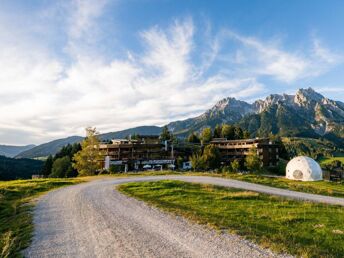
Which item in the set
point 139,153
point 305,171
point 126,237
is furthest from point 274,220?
point 139,153

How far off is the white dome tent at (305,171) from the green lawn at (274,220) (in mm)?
55096

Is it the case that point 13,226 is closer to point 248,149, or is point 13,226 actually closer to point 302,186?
point 302,186

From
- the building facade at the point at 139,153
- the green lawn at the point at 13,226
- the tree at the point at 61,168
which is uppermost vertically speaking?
the building facade at the point at 139,153

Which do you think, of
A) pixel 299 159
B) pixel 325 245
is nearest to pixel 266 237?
pixel 325 245

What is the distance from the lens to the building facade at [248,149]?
383ft

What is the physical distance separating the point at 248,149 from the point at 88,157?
234 ft

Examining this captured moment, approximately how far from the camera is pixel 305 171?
75250 millimetres

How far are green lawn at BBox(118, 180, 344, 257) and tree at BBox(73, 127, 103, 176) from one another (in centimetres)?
4662

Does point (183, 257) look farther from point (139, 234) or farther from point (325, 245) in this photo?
point (325, 245)

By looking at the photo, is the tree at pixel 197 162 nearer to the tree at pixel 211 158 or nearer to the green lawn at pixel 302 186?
the tree at pixel 211 158

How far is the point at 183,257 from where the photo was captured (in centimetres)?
1036

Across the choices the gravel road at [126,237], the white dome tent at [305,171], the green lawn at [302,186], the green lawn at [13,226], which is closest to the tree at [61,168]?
the green lawn at [13,226]

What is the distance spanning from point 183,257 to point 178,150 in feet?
382

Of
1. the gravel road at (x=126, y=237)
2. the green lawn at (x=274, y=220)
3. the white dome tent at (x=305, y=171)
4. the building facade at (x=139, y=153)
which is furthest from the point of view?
the building facade at (x=139, y=153)
